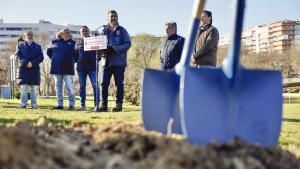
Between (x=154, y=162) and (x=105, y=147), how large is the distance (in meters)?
0.47

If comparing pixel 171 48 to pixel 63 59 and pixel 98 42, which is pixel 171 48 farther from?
pixel 63 59

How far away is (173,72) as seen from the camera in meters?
3.77

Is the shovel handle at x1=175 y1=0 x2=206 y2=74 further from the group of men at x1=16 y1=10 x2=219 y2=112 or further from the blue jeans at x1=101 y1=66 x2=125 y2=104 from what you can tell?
the blue jeans at x1=101 y1=66 x2=125 y2=104

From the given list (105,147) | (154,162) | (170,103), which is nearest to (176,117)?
(170,103)

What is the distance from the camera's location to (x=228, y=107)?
3.31 metres

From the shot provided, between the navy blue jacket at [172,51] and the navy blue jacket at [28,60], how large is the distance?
3.84m

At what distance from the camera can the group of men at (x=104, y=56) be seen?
7863 mm

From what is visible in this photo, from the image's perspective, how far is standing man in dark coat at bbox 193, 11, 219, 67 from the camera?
777cm

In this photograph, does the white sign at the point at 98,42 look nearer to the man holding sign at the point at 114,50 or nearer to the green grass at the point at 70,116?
the man holding sign at the point at 114,50

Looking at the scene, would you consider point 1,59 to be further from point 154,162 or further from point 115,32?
point 154,162

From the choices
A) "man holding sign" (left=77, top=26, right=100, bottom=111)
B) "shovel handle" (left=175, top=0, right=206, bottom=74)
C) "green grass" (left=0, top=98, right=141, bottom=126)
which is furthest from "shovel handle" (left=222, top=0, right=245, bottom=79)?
"man holding sign" (left=77, top=26, right=100, bottom=111)

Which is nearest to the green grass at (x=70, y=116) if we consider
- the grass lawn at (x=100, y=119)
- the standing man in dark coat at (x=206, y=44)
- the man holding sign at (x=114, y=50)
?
the grass lawn at (x=100, y=119)

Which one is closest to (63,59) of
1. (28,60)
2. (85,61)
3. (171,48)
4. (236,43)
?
(85,61)

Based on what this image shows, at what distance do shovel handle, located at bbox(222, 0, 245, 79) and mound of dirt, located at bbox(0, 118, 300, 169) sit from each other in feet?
1.82
